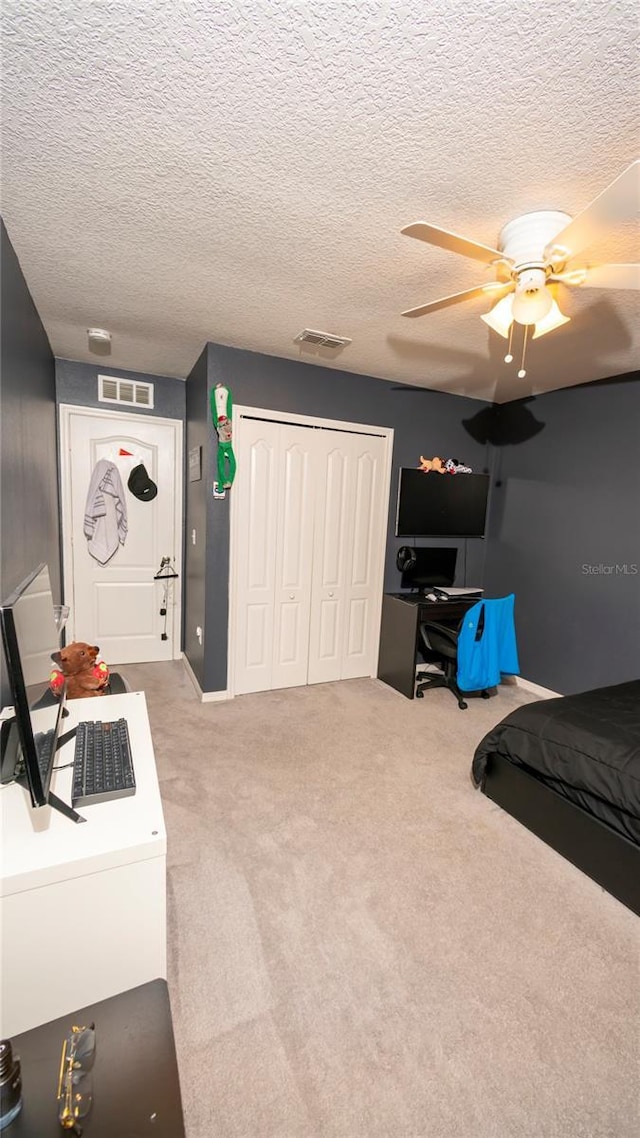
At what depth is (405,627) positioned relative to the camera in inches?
152

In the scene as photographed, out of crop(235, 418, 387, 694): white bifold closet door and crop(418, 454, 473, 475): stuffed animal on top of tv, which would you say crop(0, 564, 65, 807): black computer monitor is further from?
crop(418, 454, 473, 475): stuffed animal on top of tv

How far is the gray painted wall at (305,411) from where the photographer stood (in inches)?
131

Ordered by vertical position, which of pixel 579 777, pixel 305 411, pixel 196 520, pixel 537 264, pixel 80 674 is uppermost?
pixel 537 264

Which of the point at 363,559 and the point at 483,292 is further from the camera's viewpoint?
the point at 363,559

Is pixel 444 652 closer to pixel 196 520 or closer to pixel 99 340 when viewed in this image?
pixel 196 520

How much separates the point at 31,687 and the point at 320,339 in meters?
2.67

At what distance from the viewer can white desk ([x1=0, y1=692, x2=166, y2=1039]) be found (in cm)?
99

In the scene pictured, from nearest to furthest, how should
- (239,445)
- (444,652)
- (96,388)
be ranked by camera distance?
1. (239,445)
2. (444,652)
3. (96,388)

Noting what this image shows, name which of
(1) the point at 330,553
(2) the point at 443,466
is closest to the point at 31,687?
(1) the point at 330,553

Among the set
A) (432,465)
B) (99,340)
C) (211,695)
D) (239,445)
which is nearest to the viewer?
(99,340)

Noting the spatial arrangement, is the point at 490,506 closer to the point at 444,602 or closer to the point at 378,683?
the point at 444,602

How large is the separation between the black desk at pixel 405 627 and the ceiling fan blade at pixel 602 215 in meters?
2.59

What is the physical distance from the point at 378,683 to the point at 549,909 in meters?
2.34

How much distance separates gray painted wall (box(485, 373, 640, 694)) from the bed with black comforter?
3.70 feet
